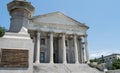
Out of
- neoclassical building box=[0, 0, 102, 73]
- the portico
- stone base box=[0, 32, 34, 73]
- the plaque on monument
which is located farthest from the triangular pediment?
the plaque on monument

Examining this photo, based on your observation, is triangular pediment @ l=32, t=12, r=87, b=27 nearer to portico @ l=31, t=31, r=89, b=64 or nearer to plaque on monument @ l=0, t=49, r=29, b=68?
portico @ l=31, t=31, r=89, b=64

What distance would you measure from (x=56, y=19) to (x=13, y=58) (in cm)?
3355

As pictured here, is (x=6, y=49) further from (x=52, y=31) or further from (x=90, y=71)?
(x=52, y=31)

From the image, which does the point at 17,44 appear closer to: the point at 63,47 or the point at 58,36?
the point at 63,47

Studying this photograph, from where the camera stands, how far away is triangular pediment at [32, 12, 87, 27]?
36.6m

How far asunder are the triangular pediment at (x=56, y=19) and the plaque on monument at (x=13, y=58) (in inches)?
1228

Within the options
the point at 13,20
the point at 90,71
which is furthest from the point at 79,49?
the point at 13,20

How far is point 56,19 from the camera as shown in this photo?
3828 centimetres

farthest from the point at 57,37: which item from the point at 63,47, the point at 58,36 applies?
the point at 63,47

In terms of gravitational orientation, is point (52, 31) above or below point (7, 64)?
above

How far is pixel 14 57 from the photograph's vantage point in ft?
16.7

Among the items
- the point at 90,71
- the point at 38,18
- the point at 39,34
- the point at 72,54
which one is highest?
the point at 38,18

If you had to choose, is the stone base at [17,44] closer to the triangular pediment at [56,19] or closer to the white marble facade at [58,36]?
the white marble facade at [58,36]

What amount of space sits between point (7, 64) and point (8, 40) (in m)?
0.79
